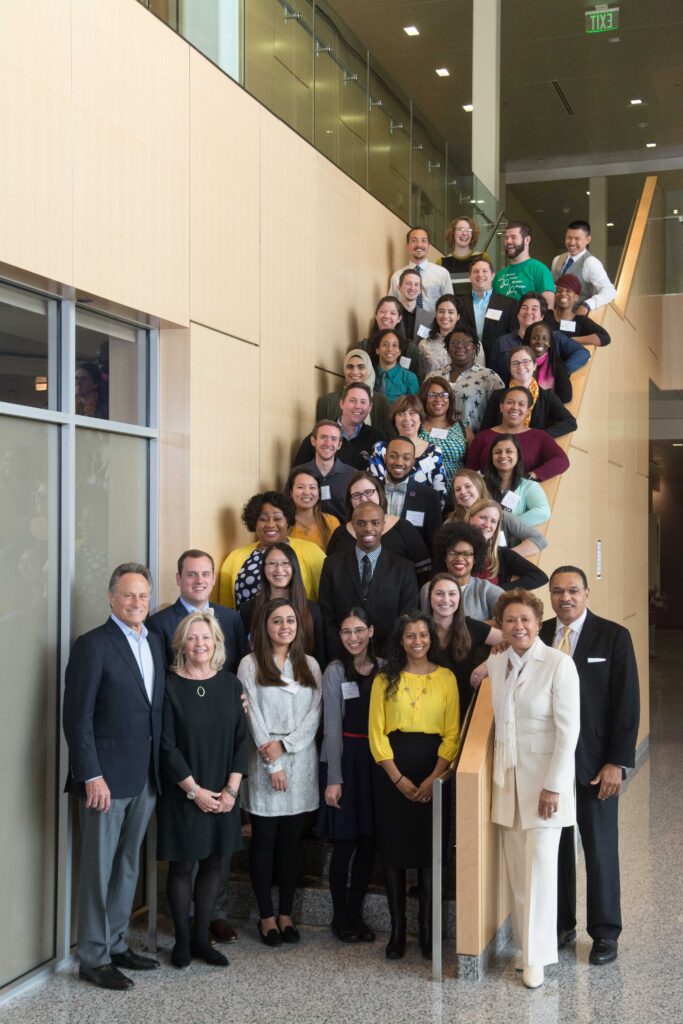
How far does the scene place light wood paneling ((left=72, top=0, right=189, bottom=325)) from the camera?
536 centimetres

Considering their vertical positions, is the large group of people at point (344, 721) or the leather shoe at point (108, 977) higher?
the large group of people at point (344, 721)

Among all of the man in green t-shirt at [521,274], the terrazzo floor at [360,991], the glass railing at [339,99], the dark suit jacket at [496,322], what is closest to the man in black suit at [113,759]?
the terrazzo floor at [360,991]

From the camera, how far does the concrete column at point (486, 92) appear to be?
1236cm

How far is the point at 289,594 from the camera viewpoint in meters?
5.66

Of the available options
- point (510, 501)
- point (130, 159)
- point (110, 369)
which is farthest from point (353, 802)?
point (130, 159)

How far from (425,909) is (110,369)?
3.02 m

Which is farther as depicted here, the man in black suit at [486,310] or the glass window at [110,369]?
the man in black suit at [486,310]

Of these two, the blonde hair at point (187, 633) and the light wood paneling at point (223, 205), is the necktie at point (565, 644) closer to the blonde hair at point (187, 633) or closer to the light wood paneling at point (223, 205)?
the blonde hair at point (187, 633)

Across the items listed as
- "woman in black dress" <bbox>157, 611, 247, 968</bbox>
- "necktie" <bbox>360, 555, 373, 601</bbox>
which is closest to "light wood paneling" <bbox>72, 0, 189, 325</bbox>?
"necktie" <bbox>360, 555, 373, 601</bbox>

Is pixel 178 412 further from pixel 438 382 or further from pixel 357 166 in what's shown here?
pixel 357 166

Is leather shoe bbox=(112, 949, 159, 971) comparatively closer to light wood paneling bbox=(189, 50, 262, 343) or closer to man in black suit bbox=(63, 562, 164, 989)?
man in black suit bbox=(63, 562, 164, 989)

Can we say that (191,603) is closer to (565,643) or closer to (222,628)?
(222,628)

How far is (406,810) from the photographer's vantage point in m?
5.32

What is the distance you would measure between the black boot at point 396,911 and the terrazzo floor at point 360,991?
6 centimetres
